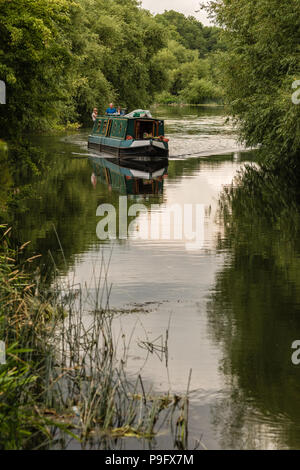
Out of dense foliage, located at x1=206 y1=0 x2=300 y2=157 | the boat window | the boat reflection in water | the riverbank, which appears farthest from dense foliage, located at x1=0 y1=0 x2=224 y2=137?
the riverbank

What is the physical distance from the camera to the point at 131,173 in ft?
105

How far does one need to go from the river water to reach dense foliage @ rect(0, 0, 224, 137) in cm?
284

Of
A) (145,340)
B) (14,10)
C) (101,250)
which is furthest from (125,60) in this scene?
(145,340)

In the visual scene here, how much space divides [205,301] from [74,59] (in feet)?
34.9

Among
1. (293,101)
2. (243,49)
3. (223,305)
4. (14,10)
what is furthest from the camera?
(243,49)

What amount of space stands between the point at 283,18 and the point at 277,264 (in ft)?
40.5

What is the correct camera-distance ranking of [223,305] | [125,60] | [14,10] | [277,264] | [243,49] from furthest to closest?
[125,60]
[243,49]
[14,10]
[277,264]
[223,305]

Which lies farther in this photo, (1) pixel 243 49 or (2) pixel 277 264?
(1) pixel 243 49

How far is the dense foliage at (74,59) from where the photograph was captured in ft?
60.9

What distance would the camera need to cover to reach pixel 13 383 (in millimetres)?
6652

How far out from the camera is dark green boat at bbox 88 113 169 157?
36.6 metres

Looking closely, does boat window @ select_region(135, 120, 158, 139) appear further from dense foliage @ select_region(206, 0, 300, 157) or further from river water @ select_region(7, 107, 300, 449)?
river water @ select_region(7, 107, 300, 449)
